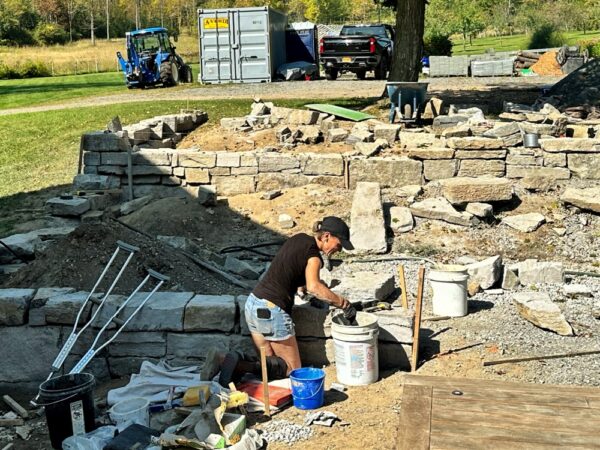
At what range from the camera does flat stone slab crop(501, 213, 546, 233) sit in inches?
379

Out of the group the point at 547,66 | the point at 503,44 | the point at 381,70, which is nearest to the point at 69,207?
the point at 381,70

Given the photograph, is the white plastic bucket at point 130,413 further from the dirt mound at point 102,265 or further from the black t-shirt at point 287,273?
the dirt mound at point 102,265

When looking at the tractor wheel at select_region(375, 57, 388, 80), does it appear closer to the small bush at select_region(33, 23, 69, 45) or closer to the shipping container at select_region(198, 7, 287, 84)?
the shipping container at select_region(198, 7, 287, 84)

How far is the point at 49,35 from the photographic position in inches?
2288

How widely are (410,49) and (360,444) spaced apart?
1263 centimetres

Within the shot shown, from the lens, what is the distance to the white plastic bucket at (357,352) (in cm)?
579

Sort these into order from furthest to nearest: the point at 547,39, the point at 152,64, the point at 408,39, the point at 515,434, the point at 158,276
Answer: the point at 547,39, the point at 152,64, the point at 408,39, the point at 158,276, the point at 515,434

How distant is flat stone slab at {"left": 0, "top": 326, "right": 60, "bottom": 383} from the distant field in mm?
37467

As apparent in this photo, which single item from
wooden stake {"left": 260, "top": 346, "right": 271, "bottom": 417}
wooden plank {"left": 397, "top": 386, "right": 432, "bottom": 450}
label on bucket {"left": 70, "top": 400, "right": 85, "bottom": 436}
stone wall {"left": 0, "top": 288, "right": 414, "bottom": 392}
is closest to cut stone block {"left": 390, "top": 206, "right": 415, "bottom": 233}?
stone wall {"left": 0, "top": 288, "right": 414, "bottom": 392}

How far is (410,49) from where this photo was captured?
53.9 ft

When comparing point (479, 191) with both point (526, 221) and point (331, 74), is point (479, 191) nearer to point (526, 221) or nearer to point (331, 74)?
point (526, 221)

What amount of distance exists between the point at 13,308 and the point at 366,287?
308 centimetres

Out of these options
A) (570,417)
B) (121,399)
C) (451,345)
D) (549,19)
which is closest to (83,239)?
(121,399)

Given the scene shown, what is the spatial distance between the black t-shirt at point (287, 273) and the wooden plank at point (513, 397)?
231cm
